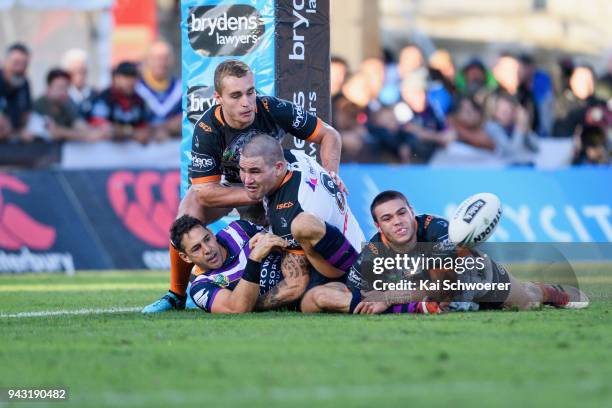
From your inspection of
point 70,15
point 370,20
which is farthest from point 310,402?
point 370,20

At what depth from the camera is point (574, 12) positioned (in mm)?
34156

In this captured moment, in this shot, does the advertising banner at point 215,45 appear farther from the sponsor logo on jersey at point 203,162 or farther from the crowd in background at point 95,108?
the crowd in background at point 95,108

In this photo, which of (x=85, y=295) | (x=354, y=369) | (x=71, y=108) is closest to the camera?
(x=354, y=369)

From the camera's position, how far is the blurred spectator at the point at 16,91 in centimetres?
1738

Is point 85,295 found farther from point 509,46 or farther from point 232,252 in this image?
point 509,46

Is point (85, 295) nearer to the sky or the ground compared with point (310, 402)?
nearer to the ground

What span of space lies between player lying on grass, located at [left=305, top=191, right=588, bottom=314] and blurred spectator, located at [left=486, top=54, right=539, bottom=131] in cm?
1018

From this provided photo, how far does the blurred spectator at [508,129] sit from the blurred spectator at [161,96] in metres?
4.05

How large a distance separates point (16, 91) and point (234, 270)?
8019 mm

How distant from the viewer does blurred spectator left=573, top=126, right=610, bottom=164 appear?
1864 cm

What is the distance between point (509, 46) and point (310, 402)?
2560 cm

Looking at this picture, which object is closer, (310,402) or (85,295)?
(310,402)

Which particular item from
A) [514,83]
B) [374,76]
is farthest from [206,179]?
[514,83]

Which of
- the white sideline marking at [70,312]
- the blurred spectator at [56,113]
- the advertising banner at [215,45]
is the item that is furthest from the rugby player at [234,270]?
the blurred spectator at [56,113]
